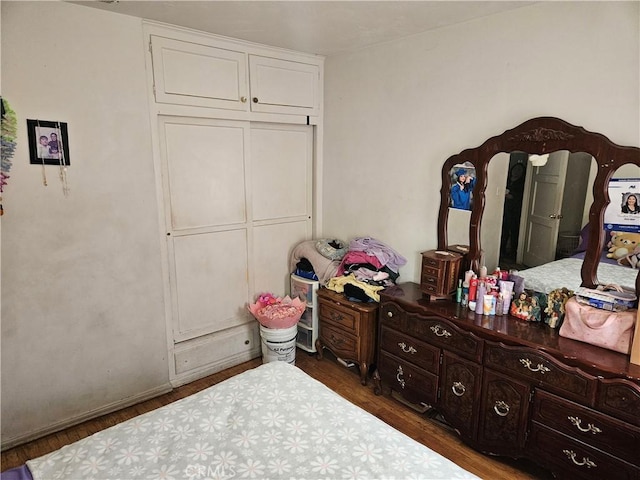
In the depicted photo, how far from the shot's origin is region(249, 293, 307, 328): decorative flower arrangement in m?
3.01

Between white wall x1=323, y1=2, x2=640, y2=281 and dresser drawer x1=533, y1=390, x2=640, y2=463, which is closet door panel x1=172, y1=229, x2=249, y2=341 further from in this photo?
dresser drawer x1=533, y1=390, x2=640, y2=463

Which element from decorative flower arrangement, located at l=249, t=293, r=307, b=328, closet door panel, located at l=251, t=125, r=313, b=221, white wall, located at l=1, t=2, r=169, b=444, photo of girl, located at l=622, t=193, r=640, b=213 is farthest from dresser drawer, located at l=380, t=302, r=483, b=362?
white wall, located at l=1, t=2, r=169, b=444

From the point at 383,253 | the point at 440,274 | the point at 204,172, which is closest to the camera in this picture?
the point at 440,274

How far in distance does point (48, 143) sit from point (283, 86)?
170 centimetres

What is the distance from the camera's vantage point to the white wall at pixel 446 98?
1978 millimetres

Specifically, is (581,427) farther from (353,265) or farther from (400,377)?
(353,265)

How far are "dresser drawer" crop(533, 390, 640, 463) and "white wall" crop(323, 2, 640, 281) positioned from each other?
4.02ft

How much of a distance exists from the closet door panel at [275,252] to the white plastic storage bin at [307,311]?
0.14m

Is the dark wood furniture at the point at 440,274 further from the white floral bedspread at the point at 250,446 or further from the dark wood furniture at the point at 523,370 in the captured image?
the white floral bedspread at the point at 250,446

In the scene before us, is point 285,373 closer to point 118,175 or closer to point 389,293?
point 389,293

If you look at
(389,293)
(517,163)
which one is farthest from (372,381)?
(517,163)

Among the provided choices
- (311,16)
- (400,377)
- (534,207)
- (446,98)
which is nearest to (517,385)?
(400,377)

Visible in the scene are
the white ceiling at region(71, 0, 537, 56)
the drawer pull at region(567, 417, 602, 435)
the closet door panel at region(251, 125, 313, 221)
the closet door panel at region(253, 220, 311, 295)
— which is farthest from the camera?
the closet door panel at region(253, 220, 311, 295)

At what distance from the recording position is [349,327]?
2943mm
